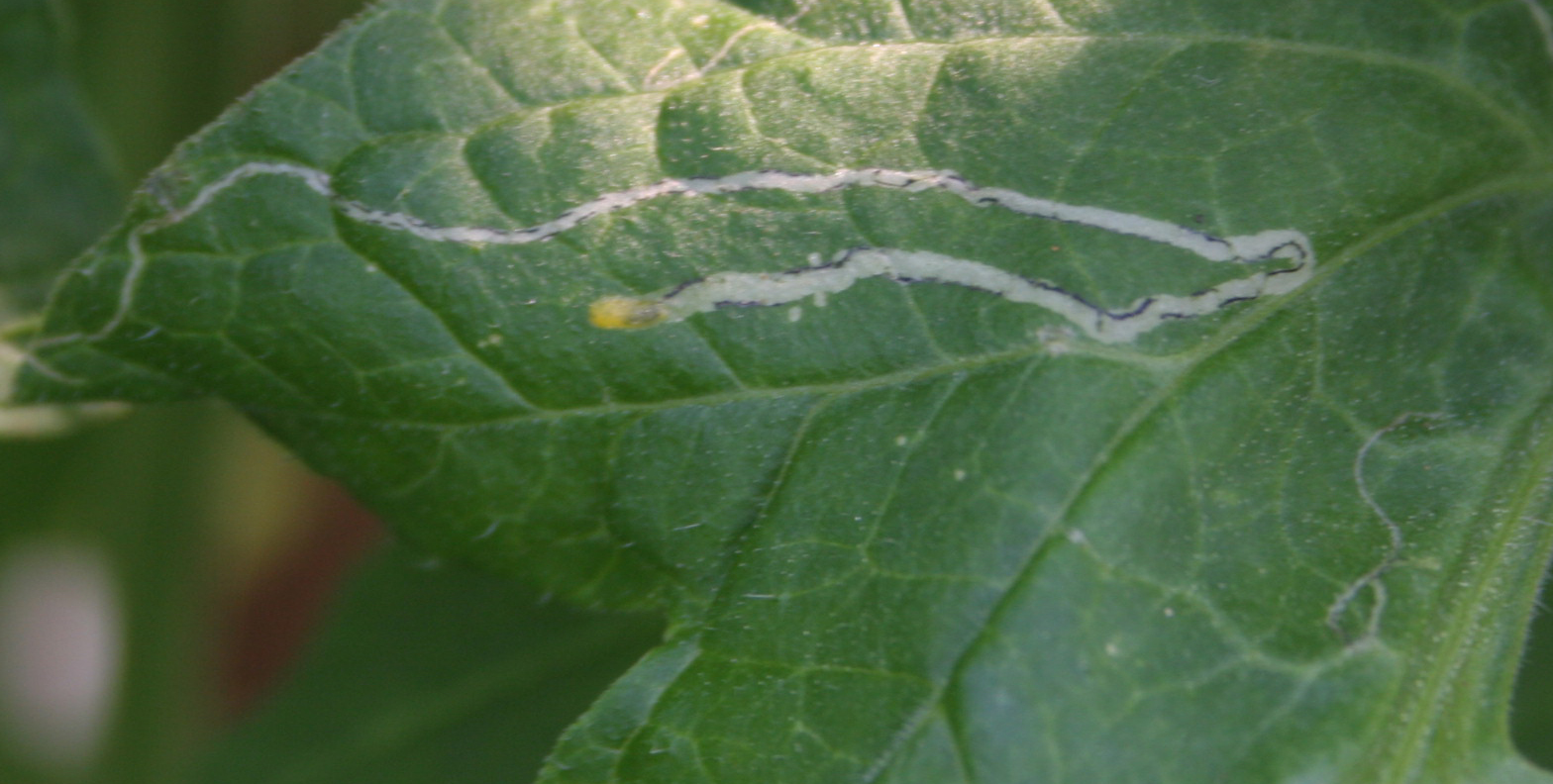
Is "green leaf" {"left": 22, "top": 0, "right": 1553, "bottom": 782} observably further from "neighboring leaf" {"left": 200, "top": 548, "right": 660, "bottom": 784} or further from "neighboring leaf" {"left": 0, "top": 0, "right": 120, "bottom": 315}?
"neighboring leaf" {"left": 200, "top": 548, "right": 660, "bottom": 784}

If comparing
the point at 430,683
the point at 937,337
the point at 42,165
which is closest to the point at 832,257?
the point at 937,337

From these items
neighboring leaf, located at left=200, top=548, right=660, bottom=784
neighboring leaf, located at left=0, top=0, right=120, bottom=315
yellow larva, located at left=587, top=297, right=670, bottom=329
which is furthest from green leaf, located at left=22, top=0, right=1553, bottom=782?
neighboring leaf, located at left=200, top=548, right=660, bottom=784

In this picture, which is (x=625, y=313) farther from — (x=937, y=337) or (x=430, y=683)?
(x=430, y=683)

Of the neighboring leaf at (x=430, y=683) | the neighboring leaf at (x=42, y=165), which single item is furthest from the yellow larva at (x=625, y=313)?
the neighboring leaf at (x=430, y=683)

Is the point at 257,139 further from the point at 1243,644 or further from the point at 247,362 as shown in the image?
the point at 1243,644

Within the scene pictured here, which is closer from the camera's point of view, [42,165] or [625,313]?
[625,313]

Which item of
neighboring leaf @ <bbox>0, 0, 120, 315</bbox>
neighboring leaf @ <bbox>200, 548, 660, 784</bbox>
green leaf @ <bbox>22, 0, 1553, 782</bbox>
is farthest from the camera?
neighboring leaf @ <bbox>200, 548, 660, 784</bbox>

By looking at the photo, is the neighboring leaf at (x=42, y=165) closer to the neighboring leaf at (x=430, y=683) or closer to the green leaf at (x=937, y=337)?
the green leaf at (x=937, y=337)
